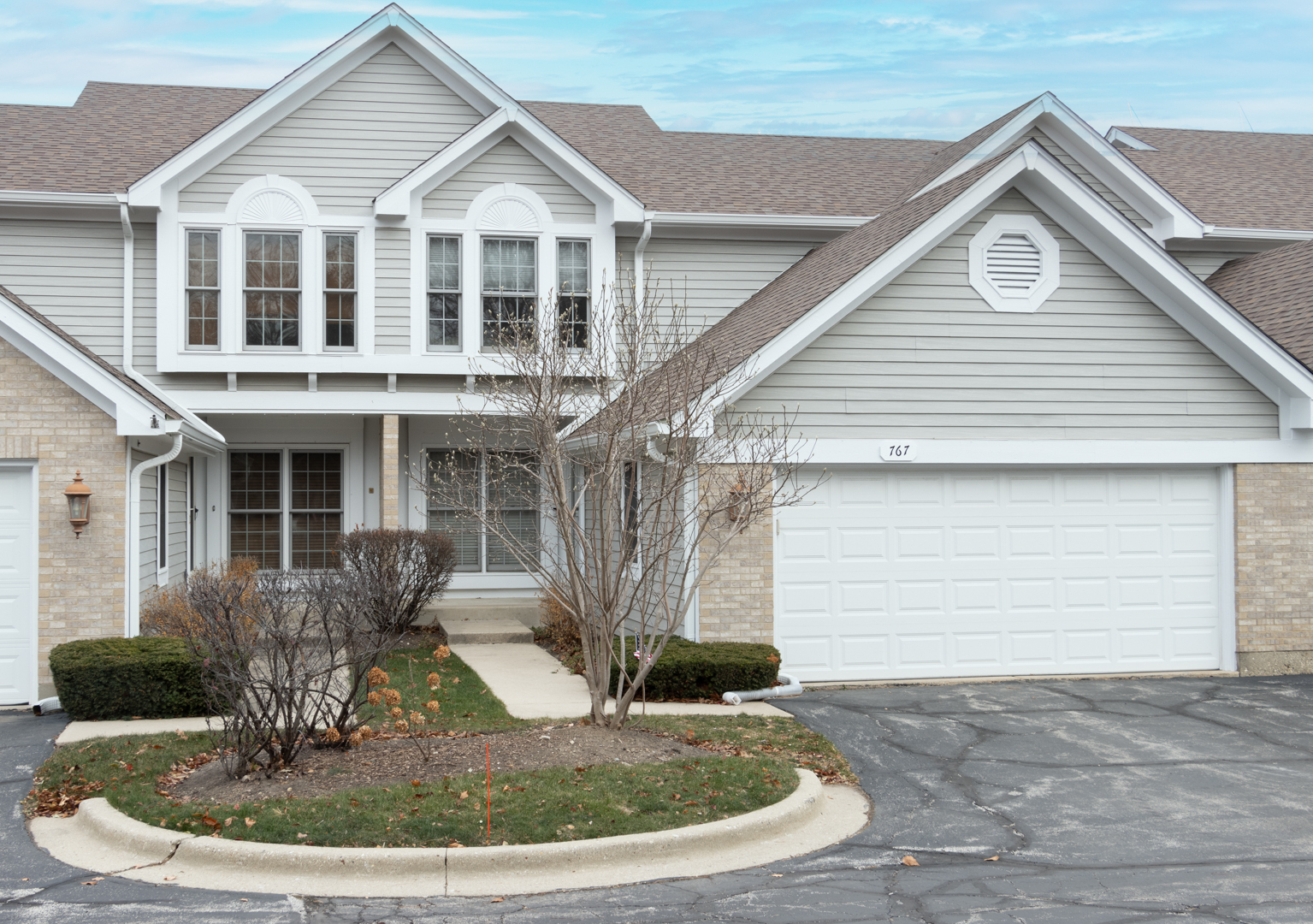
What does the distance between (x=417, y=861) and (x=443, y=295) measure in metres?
11.2

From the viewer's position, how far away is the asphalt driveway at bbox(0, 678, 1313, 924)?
6102 mm

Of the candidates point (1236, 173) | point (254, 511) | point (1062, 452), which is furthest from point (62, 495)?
point (1236, 173)

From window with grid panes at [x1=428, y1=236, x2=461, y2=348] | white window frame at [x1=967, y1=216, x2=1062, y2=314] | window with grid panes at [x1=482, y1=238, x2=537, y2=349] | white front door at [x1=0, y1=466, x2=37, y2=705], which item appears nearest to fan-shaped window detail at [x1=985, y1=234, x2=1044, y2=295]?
white window frame at [x1=967, y1=216, x2=1062, y2=314]

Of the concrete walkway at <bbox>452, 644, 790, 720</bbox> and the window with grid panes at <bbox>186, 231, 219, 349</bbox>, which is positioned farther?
the window with grid panes at <bbox>186, 231, 219, 349</bbox>

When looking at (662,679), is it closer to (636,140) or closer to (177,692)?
(177,692)

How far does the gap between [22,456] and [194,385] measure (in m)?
4.43

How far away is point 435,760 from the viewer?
839 centimetres

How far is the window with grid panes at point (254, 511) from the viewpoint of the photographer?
702 inches

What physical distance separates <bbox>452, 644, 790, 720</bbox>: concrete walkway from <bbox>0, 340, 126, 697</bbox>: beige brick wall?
13.3ft

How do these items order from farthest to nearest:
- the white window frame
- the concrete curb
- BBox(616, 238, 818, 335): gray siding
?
BBox(616, 238, 818, 335): gray siding, the white window frame, the concrete curb

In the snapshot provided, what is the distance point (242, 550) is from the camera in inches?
702

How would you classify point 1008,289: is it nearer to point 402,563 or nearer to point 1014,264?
point 1014,264

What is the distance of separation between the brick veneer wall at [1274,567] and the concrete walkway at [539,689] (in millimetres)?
6105

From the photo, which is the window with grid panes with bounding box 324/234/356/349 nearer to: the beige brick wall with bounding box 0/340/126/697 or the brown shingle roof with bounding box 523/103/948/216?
the brown shingle roof with bounding box 523/103/948/216
